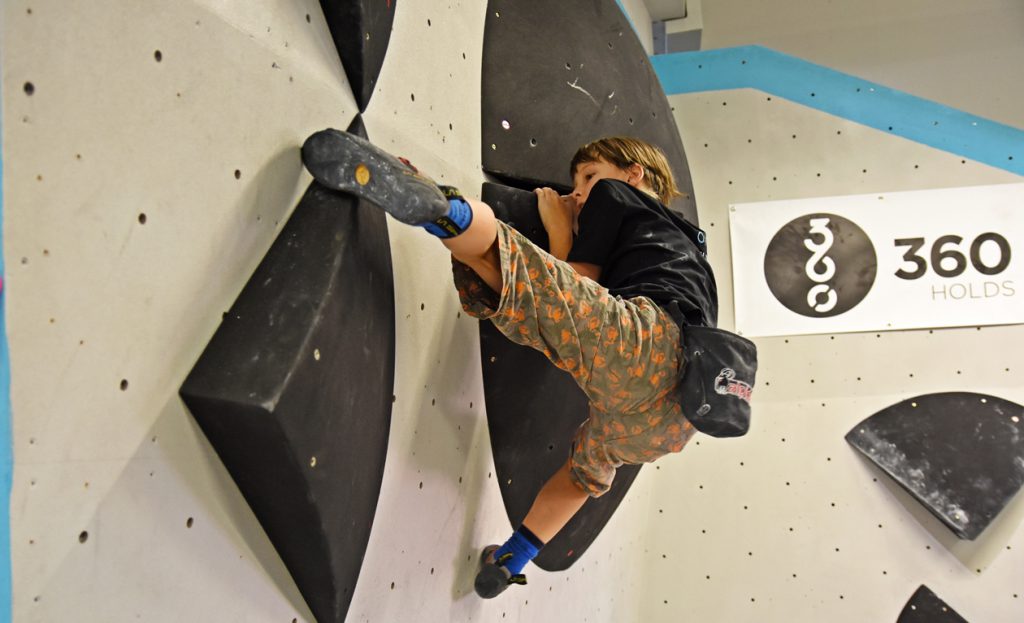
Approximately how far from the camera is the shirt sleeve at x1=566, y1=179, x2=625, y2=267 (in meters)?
1.17

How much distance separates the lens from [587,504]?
154 centimetres

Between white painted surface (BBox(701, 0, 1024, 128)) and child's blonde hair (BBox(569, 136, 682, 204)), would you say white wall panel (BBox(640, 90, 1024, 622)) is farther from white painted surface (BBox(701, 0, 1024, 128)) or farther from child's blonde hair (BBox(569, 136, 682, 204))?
white painted surface (BBox(701, 0, 1024, 128))

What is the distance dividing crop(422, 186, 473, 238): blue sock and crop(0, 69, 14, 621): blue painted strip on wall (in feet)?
1.42

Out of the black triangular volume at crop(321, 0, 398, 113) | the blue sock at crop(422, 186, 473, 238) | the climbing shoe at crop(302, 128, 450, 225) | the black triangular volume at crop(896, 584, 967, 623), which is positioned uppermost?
the black triangular volume at crop(321, 0, 398, 113)

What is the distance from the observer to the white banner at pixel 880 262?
2.06 m

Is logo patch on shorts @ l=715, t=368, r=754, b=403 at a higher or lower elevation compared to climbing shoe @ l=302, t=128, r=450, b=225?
lower

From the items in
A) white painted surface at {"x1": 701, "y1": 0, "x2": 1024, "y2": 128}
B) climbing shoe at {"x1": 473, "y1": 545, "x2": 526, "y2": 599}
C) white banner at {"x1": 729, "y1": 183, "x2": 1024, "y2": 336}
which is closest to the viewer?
climbing shoe at {"x1": 473, "y1": 545, "x2": 526, "y2": 599}

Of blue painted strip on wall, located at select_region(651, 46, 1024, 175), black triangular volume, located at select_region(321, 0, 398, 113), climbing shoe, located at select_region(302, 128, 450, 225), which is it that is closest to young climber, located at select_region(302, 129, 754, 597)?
climbing shoe, located at select_region(302, 128, 450, 225)

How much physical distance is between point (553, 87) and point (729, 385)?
1.94ft

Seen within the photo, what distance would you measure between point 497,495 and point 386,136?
605mm

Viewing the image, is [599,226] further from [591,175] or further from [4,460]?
[4,460]

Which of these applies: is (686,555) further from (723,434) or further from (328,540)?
(328,540)

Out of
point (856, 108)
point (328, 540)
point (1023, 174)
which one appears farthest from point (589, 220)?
point (1023, 174)

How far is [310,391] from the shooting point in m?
0.75
